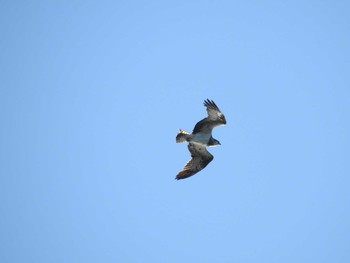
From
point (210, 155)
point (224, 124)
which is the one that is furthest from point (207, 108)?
point (210, 155)

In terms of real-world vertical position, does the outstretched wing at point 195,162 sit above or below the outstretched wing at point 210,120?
below

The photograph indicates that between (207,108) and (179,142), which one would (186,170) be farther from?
(207,108)

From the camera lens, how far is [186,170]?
81.0 feet

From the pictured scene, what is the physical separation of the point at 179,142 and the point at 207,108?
1996mm

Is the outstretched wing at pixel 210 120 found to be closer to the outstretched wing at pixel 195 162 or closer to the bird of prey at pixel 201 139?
the bird of prey at pixel 201 139

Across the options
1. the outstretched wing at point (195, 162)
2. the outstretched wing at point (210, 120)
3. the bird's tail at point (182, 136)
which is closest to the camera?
the outstretched wing at point (210, 120)

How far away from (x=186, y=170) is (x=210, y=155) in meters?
1.25

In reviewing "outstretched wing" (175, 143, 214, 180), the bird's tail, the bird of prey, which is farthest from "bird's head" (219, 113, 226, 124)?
"outstretched wing" (175, 143, 214, 180)

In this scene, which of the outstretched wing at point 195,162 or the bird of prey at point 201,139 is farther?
the outstretched wing at point 195,162

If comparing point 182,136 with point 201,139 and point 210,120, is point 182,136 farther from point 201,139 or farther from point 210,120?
point 210,120

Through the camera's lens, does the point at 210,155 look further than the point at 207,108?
Yes

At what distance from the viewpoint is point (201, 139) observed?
23.8 m

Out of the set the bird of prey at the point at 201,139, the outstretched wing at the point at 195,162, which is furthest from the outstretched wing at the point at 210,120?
the outstretched wing at the point at 195,162

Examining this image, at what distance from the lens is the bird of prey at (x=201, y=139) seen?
2300 centimetres
